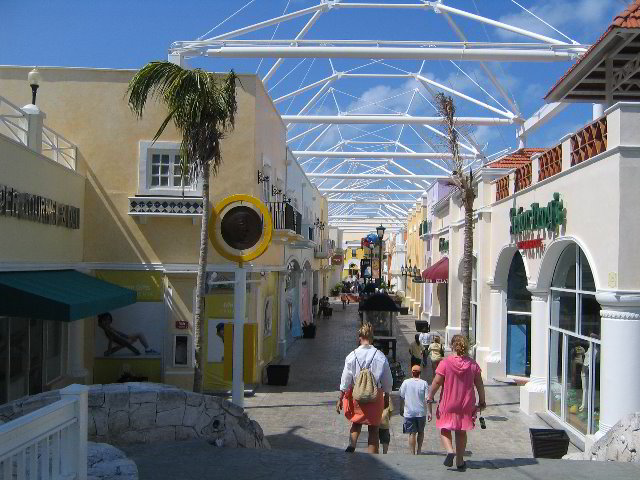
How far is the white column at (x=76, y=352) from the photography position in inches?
593

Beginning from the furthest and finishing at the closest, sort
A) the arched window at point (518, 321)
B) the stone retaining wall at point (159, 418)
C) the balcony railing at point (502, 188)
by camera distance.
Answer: the arched window at point (518, 321) < the balcony railing at point (502, 188) < the stone retaining wall at point (159, 418)

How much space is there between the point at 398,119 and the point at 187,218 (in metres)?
15.7

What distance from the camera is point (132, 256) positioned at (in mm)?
15727

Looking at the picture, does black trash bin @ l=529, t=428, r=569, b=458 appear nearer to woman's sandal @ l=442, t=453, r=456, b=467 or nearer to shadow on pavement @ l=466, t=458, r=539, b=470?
shadow on pavement @ l=466, t=458, r=539, b=470

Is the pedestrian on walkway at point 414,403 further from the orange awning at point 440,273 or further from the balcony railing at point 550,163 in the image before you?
the orange awning at point 440,273

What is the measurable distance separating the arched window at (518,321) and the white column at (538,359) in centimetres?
344

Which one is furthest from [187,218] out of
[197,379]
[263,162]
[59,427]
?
[59,427]

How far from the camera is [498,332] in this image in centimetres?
1767

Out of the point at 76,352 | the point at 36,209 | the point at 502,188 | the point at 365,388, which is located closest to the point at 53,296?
the point at 36,209

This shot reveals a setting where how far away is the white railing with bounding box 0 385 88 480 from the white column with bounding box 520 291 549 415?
9.83 meters

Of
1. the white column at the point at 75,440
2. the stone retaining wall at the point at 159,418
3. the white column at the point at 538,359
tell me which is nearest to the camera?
the white column at the point at 75,440

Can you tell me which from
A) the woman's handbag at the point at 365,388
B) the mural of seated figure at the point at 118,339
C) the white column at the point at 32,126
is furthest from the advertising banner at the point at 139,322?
the woman's handbag at the point at 365,388

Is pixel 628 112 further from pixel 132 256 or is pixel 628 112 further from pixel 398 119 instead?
pixel 398 119

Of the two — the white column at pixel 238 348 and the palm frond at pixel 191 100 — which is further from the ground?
the palm frond at pixel 191 100
